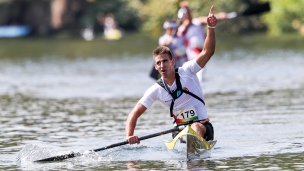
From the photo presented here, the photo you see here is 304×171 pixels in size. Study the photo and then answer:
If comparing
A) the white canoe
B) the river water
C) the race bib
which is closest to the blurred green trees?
the river water

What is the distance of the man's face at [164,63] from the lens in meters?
12.7

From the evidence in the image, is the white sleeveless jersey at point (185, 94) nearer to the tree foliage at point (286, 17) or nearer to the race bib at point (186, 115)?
the race bib at point (186, 115)

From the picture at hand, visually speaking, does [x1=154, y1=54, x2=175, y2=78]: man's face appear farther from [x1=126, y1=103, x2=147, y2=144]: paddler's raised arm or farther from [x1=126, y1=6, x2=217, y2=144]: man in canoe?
[x1=126, y1=103, x2=147, y2=144]: paddler's raised arm

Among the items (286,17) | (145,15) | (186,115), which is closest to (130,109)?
(186,115)

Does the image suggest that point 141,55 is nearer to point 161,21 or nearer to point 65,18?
point 161,21

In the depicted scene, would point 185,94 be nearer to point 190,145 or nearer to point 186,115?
point 186,115

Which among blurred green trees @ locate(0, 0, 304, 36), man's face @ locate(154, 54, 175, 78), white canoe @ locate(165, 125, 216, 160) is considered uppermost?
blurred green trees @ locate(0, 0, 304, 36)

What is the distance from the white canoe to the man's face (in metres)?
0.82

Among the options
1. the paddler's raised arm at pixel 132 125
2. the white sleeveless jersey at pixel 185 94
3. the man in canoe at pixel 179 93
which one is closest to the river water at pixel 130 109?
the paddler's raised arm at pixel 132 125

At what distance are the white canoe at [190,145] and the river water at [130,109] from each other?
5.5 inches

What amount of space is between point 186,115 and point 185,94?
0.31 m

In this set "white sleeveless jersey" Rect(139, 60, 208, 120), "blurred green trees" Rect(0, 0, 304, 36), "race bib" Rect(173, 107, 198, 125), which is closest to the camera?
"white sleeveless jersey" Rect(139, 60, 208, 120)

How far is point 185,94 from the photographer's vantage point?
520 inches

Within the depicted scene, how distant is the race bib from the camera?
13.3 m
